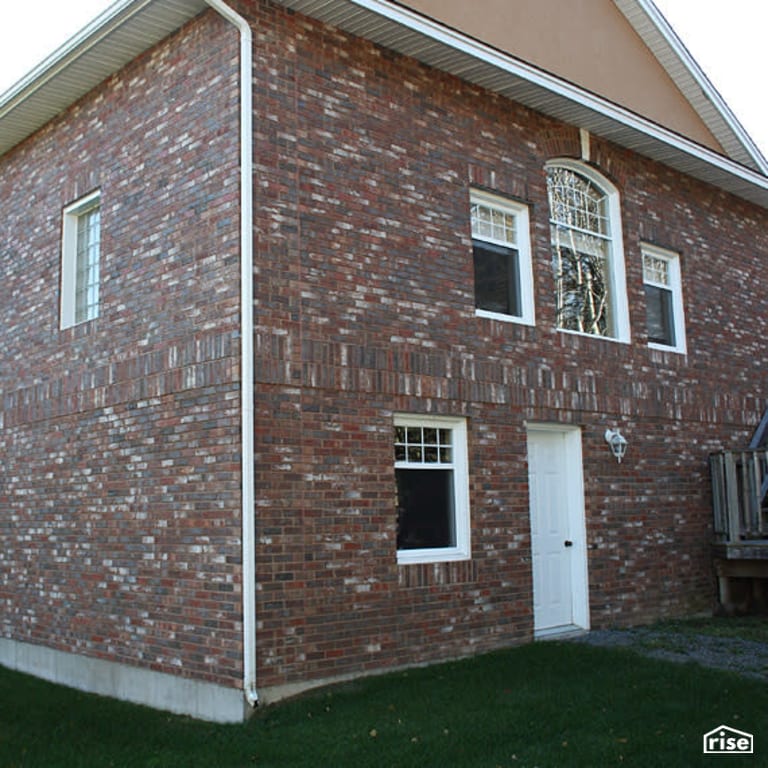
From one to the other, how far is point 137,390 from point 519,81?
17.8 ft

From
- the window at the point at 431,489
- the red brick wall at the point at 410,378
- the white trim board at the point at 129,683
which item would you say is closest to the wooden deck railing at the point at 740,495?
the red brick wall at the point at 410,378

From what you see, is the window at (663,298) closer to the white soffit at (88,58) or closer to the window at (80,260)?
the white soffit at (88,58)

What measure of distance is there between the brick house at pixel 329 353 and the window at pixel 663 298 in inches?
1.9

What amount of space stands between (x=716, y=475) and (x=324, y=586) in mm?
6425

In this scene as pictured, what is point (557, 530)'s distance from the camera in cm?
1093

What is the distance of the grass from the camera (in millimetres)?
6617

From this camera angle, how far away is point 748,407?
13867mm

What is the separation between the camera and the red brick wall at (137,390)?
8438 millimetres

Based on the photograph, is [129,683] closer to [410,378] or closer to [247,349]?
[247,349]

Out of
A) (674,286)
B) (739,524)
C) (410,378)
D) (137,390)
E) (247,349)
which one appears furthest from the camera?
(674,286)

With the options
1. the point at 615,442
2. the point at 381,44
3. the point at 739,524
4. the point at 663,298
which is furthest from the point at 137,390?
the point at 739,524

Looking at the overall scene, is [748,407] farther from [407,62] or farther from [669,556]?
[407,62]

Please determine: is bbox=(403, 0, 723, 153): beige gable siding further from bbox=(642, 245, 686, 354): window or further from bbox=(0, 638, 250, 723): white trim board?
bbox=(0, 638, 250, 723): white trim board

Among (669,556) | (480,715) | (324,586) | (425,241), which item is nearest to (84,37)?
(425,241)
